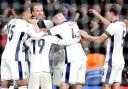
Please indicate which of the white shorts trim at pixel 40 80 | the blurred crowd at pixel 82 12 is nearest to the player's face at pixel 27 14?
the white shorts trim at pixel 40 80

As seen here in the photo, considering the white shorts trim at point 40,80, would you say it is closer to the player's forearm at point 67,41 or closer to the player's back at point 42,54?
the player's back at point 42,54

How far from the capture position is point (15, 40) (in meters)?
8.92

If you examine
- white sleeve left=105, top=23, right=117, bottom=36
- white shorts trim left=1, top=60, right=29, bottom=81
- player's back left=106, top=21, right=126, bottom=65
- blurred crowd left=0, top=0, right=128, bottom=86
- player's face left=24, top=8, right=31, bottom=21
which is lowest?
white shorts trim left=1, top=60, right=29, bottom=81

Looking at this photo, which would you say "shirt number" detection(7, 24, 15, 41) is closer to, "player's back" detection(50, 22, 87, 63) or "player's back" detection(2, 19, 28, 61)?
"player's back" detection(2, 19, 28, 61)

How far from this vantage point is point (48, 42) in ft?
28.1

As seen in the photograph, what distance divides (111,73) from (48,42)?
36.8 inches

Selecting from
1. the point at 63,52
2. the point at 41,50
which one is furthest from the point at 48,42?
the point at 63,52

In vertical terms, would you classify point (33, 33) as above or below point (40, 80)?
above

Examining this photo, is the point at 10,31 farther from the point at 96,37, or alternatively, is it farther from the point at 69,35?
the point at 96,37

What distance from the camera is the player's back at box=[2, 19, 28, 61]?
8898 mm

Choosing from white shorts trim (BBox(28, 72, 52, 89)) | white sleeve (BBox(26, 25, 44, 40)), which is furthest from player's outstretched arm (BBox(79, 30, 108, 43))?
white shorts trim (BBox(28, 72, 52, 89))

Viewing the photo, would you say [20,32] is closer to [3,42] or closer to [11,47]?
[11,47]

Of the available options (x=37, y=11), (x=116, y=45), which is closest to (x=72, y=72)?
(x=116, y=45)

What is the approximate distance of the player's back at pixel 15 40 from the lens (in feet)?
29.2
